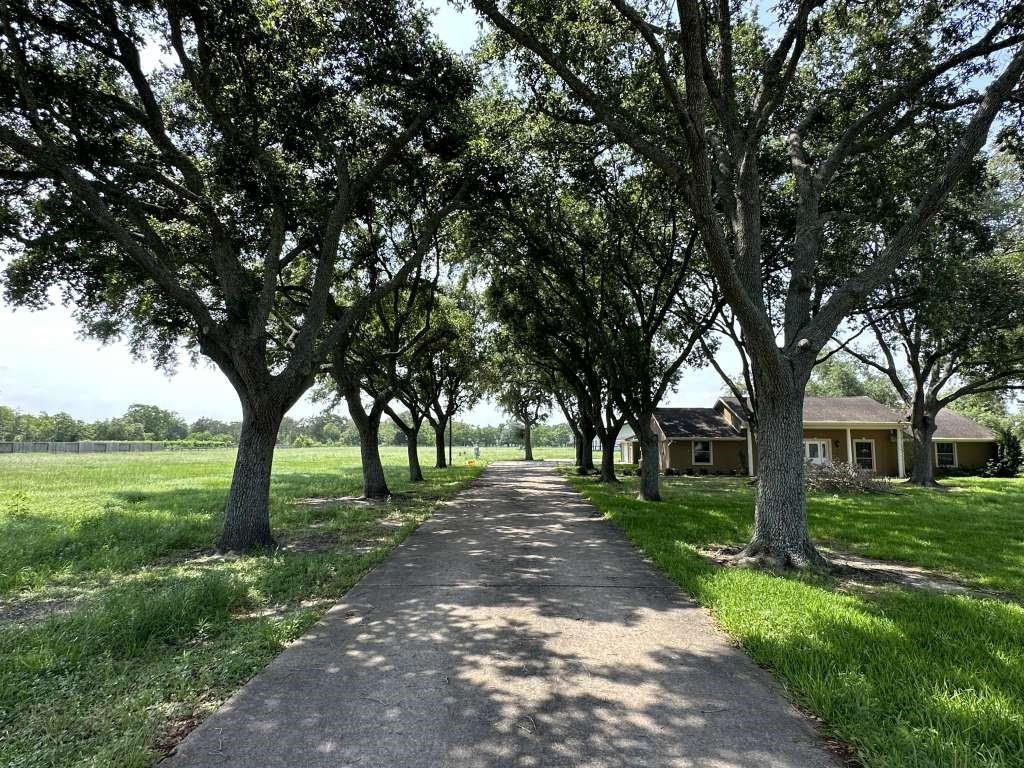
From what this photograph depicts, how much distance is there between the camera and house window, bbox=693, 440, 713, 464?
3170 centimetres

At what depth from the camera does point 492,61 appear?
923cm

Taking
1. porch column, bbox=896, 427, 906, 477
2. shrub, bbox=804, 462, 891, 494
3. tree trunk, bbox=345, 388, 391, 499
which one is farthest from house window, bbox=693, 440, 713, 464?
tree trunk, bbox=345, 388, 391, 499

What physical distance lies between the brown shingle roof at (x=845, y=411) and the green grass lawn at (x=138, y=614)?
89.5ft

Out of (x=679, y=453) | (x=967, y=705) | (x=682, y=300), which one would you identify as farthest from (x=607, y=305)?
(x=679, y=453)

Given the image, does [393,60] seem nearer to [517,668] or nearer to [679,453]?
[517,668]

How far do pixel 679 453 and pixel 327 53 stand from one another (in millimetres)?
29106

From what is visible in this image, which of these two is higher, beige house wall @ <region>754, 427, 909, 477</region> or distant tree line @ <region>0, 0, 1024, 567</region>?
distant tree line @ <region>0, 0, 1024, 567</region>

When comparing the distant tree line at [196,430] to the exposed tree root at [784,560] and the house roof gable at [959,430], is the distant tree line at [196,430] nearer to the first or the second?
the house roof gable at [959,430]

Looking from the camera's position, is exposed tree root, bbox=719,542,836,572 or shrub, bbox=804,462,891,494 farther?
shrub, bbox=804,462,891,494

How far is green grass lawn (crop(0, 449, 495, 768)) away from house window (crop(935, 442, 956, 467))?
3354 centimetres

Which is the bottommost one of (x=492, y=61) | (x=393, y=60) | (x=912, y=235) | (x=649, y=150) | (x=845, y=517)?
(x=845, y=517)

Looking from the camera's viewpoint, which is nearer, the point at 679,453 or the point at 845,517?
the point at 845,517

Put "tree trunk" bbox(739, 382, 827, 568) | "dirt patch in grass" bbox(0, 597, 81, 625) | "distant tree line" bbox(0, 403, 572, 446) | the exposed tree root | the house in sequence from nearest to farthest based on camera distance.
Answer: "dirt patch in grass" bbox(0, 597, 81, 625), the exposed tree root, "tree trunk" bbox(739, 382, 827, 568), the house, "distant tree line" bbox(0, 403, 572, 446)

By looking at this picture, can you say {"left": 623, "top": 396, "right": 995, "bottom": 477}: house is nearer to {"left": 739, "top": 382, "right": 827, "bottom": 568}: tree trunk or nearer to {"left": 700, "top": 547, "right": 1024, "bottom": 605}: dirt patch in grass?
{"left": 700, "top": 547, "right": 1024, "bottom": 605}: dirt patch in grass
